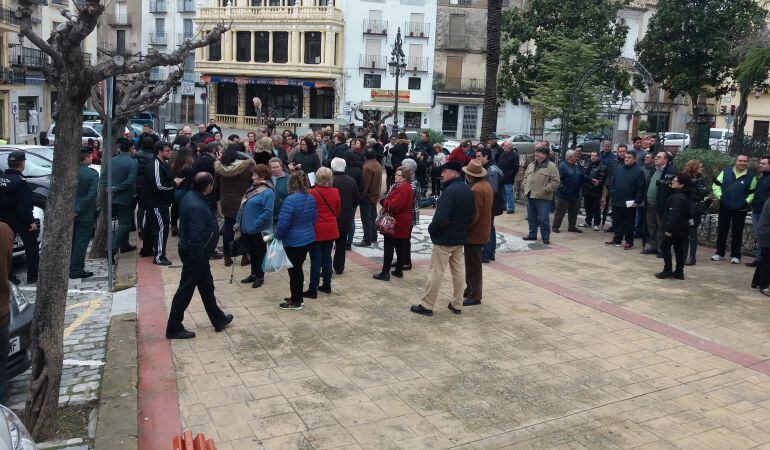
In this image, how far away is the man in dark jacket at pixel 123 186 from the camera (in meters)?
10.6

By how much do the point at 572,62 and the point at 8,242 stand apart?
25.8 meters

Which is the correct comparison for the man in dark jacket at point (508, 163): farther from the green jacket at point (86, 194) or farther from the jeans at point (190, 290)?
the jeans at point (190, 290)

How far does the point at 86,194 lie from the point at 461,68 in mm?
42617

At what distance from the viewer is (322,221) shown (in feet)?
28.2

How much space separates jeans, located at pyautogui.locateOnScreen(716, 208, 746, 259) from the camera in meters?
11.4

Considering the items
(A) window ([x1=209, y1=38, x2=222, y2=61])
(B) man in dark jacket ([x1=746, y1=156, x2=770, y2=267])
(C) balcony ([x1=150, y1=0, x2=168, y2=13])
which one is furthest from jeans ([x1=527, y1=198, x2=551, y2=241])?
Result: (C) balcony ([x1=150, y1=0, x2=168, y2=13])

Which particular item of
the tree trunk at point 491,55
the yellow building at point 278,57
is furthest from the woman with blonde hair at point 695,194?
the yellow building at point 278,57

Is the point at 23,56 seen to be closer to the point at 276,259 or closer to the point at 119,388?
the point at 276,259

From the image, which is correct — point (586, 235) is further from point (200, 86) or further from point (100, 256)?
point (200, 86)

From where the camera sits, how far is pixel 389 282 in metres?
9.68

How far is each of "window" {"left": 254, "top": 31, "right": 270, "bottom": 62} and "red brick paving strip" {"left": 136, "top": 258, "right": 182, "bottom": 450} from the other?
40.9 metres

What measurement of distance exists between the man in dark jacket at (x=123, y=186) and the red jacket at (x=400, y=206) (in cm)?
417

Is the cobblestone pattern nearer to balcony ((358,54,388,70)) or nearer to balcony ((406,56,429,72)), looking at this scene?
balcony ((358,54,388,70))

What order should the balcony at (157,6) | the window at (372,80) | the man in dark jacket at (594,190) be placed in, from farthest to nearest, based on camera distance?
the balcony at (157,6) < the window at (372,80) < the man in dark jacket at (594,190)
